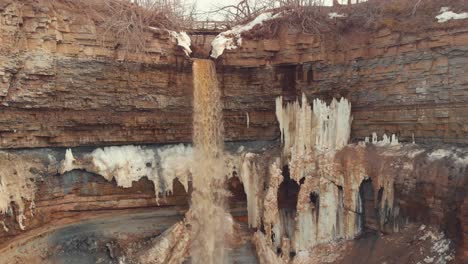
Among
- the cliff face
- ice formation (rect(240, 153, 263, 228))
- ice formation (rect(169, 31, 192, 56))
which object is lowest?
ice formation (rect(240, 153, 263, 228))

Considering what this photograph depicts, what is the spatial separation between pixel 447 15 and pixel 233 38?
5825 mm

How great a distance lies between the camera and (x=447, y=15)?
9797mm

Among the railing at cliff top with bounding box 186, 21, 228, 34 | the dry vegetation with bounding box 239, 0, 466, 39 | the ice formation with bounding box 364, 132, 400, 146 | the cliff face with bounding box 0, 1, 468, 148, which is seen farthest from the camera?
the railing at cliff top with bounding box 186, 21, 228, 34

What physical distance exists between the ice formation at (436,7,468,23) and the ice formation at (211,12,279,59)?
Result: 4626mm

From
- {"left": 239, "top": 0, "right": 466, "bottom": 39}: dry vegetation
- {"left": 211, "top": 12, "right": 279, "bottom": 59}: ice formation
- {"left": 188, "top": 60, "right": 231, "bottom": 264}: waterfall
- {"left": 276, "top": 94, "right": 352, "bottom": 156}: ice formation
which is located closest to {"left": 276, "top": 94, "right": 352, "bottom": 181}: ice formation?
{"left": 276, "top": 94, "right": 352, "bottom": 156}: ice formation

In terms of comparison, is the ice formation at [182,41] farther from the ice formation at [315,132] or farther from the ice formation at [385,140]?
the ice formation at [385,140]

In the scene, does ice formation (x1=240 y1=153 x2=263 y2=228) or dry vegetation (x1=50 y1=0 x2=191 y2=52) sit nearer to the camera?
dry vegetation (x1=50 y1=0 x2=191 y2=52)

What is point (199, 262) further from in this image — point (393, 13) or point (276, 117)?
point (393, 13)

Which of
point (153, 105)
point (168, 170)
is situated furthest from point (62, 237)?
point (153, 105)

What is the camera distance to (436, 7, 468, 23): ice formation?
9.51 metres

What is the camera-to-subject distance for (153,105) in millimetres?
11555

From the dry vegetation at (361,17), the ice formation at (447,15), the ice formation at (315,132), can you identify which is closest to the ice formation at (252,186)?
the ice formation at (315,132)

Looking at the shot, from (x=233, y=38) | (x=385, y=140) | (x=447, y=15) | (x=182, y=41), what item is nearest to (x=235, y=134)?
(x=233, y=38)

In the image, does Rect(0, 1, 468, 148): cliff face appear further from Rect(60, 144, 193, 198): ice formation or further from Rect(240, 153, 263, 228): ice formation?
Rect(240, 153, 263, 228): ice formation
